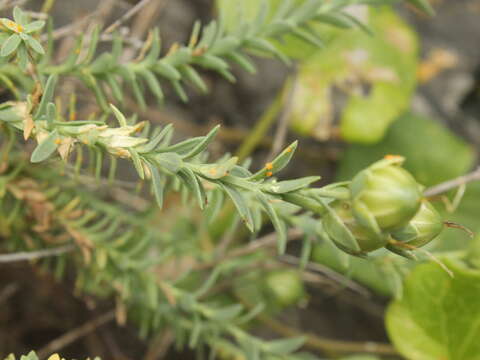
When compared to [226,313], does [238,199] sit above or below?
above

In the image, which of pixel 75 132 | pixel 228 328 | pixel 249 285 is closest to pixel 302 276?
pixel 249 285

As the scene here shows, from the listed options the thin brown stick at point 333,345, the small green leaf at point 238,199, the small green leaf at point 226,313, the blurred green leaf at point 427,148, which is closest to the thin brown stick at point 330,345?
the thin brown stick at point 333,345

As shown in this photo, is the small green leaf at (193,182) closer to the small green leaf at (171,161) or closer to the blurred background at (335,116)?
the small green leaf at (171,161)

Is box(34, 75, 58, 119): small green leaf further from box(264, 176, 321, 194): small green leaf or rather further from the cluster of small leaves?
box(264, 176, 321, 194): small green leaf

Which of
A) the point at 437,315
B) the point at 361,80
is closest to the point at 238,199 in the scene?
the point at 437,315

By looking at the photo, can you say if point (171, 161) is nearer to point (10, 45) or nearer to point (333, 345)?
point (10, 45)
